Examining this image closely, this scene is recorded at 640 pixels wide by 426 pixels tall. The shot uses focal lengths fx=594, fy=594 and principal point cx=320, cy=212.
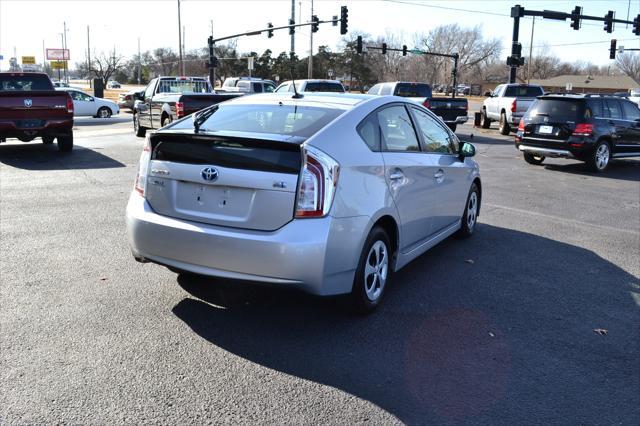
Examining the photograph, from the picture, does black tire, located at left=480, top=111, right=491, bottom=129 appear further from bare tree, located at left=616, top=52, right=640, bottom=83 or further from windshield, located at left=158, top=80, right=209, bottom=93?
bare tree, located at left=616, top=52, right=640, bottom=83

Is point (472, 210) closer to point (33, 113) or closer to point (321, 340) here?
point (321, 340)

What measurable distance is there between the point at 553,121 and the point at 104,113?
23.3m

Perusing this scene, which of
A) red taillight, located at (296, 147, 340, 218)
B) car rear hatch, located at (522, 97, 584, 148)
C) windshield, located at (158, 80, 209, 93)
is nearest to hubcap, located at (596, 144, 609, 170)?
car rear hatch, located at (522, 97, 584, 148)

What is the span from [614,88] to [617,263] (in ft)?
362

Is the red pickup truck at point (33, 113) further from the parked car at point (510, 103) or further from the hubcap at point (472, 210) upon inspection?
the parked car at point (510, 103)

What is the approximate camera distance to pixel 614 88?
103250 millimetres

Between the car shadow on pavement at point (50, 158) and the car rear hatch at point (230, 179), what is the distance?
8831 millimetres

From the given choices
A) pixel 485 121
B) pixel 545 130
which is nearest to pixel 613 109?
pixel 545 130

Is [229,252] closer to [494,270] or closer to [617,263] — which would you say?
[494,270]

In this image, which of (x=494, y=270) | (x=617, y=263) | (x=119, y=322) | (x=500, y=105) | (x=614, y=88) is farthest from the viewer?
(x=614, y=88)

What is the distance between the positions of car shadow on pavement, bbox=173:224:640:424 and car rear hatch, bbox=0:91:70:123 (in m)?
10.3

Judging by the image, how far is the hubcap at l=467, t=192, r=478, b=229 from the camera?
23.2ft

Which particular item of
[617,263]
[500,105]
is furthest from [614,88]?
[617,263]

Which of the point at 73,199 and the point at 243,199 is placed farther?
the point at 73,199
